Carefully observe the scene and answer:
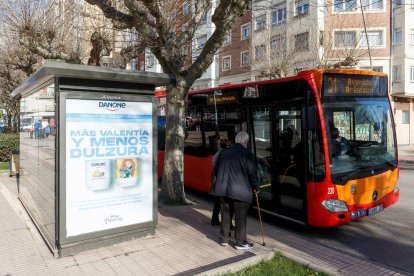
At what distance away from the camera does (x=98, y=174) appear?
514 cm

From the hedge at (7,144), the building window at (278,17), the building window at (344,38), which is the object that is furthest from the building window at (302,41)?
the hedge at (7,144)

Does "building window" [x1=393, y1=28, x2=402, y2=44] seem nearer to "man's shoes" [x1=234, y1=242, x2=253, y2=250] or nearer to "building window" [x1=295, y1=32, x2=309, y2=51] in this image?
"building window" [x1=295, y1=32, x2=309, y2=51]

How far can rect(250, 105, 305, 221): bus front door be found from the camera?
6.50m

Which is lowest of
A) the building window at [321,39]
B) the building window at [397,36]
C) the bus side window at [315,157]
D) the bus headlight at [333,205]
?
the bus headlight at [333,205]

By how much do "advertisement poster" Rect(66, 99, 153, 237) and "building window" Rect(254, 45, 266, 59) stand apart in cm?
2023

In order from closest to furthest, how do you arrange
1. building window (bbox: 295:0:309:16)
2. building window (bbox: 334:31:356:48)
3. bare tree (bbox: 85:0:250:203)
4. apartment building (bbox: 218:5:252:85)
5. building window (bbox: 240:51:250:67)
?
1. bare tree (bbox: 85:0:250:203)
2. building window (bbox: 334:31:356:48)
3. building window (bbox: 295:0:309:16)
4. apartment building (bbox: 218:5:252:85)
5. building window (bbox: 240:51:250:67)

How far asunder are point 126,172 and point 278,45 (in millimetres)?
20104

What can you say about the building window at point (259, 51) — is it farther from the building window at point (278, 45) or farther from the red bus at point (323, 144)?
the red bus at point (323, 144)

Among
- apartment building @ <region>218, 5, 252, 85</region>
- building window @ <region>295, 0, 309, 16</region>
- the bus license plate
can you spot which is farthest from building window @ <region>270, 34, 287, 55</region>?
the bus license plate

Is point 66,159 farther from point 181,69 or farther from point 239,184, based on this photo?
point 181,69

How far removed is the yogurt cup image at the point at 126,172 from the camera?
534 cm

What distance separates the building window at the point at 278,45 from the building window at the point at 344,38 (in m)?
3.17

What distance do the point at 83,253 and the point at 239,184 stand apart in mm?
2358

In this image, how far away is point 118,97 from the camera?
527 cm
